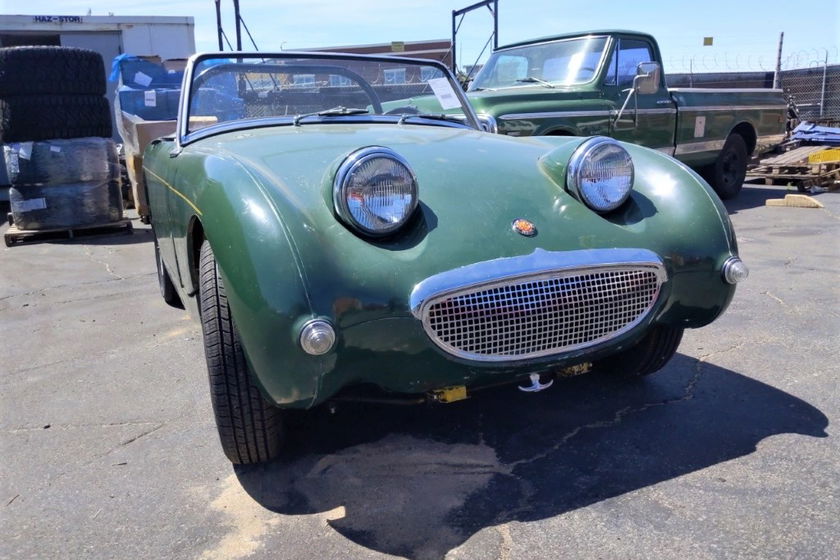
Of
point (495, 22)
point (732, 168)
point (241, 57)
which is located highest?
point (495, 22)

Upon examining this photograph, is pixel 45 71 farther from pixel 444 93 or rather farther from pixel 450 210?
pixel 450 210

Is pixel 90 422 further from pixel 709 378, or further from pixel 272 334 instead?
pixel 709 378

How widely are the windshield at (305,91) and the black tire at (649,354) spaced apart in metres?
1.58

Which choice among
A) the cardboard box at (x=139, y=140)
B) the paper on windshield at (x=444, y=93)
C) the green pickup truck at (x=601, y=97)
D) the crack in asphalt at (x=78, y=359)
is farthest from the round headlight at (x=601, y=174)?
the cardboard box at (x=139, y=140)

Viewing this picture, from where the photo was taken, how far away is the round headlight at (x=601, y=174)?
8.58ft

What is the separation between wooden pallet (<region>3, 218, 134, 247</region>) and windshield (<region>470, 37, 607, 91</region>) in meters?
4.08

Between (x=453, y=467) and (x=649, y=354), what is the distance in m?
1.05

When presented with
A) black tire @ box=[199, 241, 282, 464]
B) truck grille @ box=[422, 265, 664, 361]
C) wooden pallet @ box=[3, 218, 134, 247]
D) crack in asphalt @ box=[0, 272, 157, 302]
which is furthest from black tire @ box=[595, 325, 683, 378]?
wooden pallet @ box=[3, 218, 134, 247]

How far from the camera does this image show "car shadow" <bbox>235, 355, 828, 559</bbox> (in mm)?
2254

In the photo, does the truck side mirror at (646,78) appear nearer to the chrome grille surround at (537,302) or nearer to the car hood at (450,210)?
the car hood at (450,210)

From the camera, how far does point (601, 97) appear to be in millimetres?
7152

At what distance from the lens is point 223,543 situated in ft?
7.02

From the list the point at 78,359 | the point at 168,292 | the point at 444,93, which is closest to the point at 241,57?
the point at 444,93

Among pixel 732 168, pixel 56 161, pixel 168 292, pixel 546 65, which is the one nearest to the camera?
pixel 168 292
